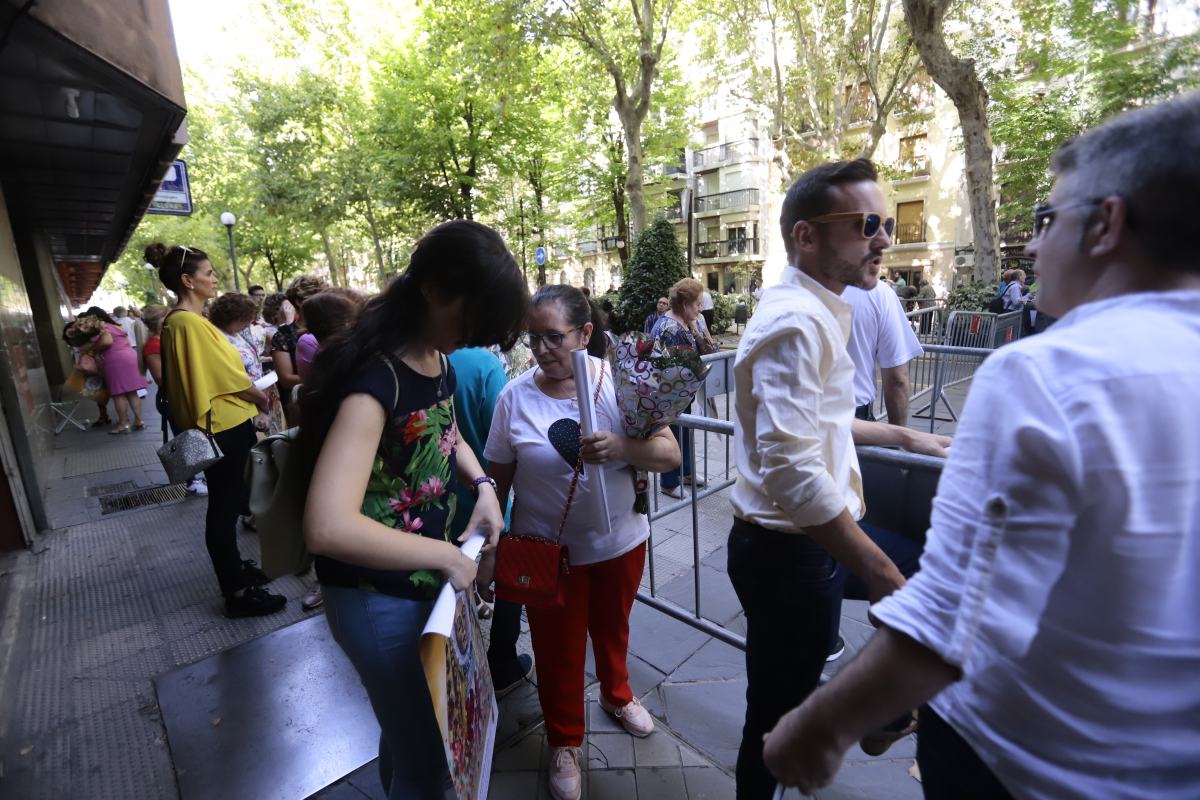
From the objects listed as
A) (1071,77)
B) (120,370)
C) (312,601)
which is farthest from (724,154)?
(312,601)

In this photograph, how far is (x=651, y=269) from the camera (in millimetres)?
16672

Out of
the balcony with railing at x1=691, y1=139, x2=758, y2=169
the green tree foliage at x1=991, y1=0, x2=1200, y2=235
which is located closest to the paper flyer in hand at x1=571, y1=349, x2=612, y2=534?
the green tree foliage at x1=991, y1=0, x2=1200, y2=235

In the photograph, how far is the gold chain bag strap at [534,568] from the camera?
206 cm

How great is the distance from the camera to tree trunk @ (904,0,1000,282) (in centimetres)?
1005

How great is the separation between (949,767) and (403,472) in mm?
1306

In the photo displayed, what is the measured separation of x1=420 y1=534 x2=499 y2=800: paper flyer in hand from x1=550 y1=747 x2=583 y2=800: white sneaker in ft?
1.79

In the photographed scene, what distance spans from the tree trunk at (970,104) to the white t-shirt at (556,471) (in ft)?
37.6

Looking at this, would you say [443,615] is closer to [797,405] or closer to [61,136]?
[797,405]

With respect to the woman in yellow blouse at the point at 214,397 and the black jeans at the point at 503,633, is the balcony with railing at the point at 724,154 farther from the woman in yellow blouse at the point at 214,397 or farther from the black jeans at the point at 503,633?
the black jeans at the point at 503,633

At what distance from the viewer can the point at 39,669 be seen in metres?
→ 3.12

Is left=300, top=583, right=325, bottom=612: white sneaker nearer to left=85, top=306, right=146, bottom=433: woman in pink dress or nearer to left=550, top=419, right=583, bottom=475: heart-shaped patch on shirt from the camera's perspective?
left=550, top=419, right=583, bottom=475: heart-shaped patch on shirt

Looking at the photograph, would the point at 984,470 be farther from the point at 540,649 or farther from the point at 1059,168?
the point at 540,649

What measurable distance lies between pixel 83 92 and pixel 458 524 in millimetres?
4358

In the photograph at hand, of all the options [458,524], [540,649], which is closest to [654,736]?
[540,649]
